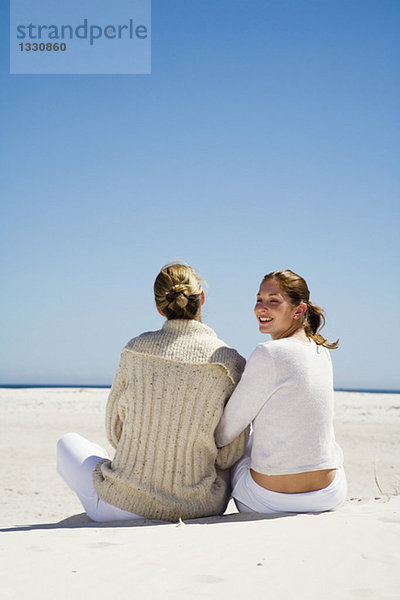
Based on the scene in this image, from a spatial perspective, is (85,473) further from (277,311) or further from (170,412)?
(277,311)

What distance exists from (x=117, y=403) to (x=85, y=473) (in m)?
0.53

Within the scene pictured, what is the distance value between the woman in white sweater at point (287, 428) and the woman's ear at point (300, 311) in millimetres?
211

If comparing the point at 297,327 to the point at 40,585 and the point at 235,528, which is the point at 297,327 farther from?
the point at 40,585

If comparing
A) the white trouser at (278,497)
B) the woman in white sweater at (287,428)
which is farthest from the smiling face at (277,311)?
the white trouser at (278,497)

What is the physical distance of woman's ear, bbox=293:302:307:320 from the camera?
374 cm

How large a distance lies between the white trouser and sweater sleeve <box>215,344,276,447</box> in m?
0.35

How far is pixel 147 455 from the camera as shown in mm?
3414

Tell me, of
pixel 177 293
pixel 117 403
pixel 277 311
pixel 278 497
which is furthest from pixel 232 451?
pixel 177 293

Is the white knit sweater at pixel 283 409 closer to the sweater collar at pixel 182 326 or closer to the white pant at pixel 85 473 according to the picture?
the sweater collar at pixel 182 326

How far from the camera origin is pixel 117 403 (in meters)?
3.53

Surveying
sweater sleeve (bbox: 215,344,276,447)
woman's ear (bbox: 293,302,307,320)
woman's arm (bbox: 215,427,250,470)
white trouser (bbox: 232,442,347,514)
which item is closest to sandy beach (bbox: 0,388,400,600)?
white trouser (bbox: 232,442,347,514)

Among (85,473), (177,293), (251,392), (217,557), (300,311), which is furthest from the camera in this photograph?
(300,311)

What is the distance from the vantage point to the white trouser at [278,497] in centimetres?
343

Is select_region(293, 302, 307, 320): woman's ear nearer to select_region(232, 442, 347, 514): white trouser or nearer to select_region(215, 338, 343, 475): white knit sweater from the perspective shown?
select_region(215, 338, 343, 475): white knit sweater
